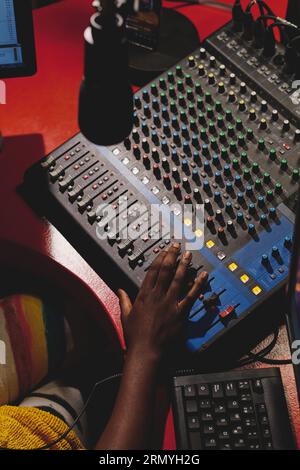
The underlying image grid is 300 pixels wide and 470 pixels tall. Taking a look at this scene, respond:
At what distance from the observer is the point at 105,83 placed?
0.80 m

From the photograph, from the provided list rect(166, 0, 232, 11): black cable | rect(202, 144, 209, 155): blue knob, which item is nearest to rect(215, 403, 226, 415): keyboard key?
rect(202, 144, 209, 155): blue knob

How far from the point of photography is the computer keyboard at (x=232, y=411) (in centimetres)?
100

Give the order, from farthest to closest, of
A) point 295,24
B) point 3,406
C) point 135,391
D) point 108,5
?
point 295,24 → point 3,406 → point 135,391 → point 108,5

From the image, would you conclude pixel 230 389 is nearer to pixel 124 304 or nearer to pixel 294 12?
pixel 124 304

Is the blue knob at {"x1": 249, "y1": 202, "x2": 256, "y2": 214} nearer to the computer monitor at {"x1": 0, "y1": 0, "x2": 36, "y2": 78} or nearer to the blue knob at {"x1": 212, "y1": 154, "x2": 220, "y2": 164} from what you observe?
the blue knob at {"x1": 212, "y1": 154, "x2": 220, "y2": 164}

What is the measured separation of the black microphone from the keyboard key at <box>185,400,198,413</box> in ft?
1.42

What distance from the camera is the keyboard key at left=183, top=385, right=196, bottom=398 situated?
3.42 ft

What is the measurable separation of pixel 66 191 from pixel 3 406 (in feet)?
1.30

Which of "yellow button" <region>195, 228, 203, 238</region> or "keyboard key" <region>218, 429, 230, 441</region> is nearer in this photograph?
"keyboard key" <region>218, 429, 230, 441</region>

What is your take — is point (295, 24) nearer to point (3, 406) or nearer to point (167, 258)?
point (167, 258)

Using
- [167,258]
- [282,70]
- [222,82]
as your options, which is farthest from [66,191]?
[282,70]

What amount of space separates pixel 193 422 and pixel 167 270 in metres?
0.24

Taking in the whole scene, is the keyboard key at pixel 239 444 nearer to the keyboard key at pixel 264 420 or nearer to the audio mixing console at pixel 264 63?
the keyboard key at pixel 264 420

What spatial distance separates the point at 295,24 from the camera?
4.26ft
